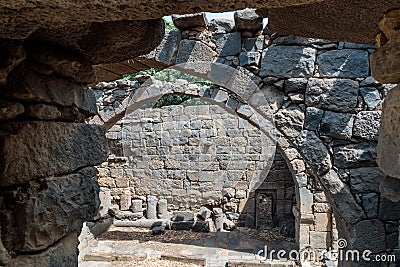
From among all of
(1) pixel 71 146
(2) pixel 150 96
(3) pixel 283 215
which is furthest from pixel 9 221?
(3) pixel 283 215

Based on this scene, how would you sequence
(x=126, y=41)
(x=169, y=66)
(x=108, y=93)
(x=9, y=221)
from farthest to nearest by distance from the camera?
(x=108, y=93) → (x=169, y=66) → (x=126, y=41) → (x=9, y=221)

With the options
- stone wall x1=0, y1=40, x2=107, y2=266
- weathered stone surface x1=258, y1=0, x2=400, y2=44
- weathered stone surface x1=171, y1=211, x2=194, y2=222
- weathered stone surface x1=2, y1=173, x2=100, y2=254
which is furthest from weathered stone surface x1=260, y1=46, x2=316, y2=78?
weathered stone surface x1=171, y1=211, x2=194, y2=222

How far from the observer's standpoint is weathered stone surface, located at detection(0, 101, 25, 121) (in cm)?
122

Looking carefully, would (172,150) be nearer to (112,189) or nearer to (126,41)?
(112,189)

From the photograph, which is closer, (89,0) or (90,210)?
(89,0)

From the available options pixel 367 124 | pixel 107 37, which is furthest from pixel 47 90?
pixel 367 124

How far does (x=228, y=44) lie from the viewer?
4.56m

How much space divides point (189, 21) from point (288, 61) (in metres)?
1.26

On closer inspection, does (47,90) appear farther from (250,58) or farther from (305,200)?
(305,200)

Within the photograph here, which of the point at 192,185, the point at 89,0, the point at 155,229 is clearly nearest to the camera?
the point at 89,0

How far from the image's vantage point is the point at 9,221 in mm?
1231

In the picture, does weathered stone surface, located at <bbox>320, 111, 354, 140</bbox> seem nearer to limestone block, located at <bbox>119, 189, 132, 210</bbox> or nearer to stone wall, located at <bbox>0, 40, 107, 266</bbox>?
stone wall, located at <bbox>0, 40, 107, 266</bbox>

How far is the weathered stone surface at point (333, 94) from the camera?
13.3 ft

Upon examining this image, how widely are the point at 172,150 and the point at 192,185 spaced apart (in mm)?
1141
